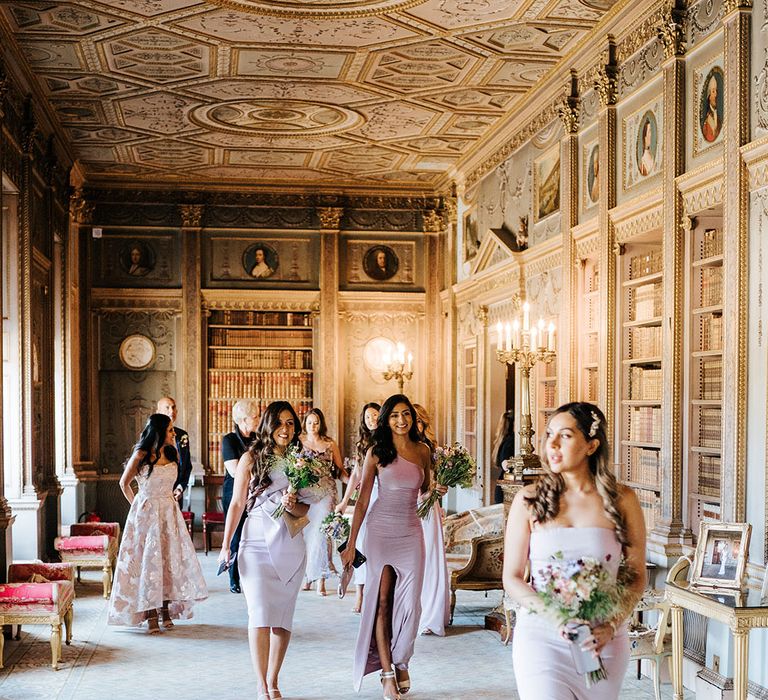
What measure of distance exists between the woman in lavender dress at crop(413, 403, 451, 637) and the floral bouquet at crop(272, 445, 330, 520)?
2.16 metres

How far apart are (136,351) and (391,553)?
372 inches

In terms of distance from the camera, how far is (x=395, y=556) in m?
6.09

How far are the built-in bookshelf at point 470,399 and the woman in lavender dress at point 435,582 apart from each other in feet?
15.3

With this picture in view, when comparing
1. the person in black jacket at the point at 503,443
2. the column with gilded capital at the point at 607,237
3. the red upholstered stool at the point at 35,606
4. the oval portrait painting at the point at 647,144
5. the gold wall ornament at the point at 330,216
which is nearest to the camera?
the red upholstered stool at the point at 35,606

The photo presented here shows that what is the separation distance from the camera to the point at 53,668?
6.99 meters

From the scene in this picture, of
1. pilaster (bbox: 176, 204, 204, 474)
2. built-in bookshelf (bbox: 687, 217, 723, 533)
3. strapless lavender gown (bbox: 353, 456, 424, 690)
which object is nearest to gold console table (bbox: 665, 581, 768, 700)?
built-in bookshelf (bbox: 687, 217, 723, 533)

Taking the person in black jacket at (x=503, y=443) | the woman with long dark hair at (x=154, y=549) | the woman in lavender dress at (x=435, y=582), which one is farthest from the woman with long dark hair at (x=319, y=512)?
the person in black jacket at (x=503, y=443)

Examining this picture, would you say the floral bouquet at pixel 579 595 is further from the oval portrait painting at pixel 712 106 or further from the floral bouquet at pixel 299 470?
the oval portrait painting at pixel 712 106

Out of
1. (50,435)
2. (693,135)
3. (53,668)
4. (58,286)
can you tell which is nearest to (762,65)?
(693,135)

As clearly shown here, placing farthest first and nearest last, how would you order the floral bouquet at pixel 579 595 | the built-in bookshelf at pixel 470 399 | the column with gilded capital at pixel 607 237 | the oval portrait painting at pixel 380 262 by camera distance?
the oval portrait painting at pixel 380 262 < the built-in bookshelf at pixel 470 399 < the column with gilded capital at pixel 607 237 < the floral bouquet at pixel 579 595

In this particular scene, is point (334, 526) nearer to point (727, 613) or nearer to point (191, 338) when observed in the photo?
point (727, 613)

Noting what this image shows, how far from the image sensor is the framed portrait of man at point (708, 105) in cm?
670

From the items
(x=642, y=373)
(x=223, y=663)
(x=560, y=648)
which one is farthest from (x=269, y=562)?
(x=642, y=373)

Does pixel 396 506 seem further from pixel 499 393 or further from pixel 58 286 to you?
pixel 58 286
